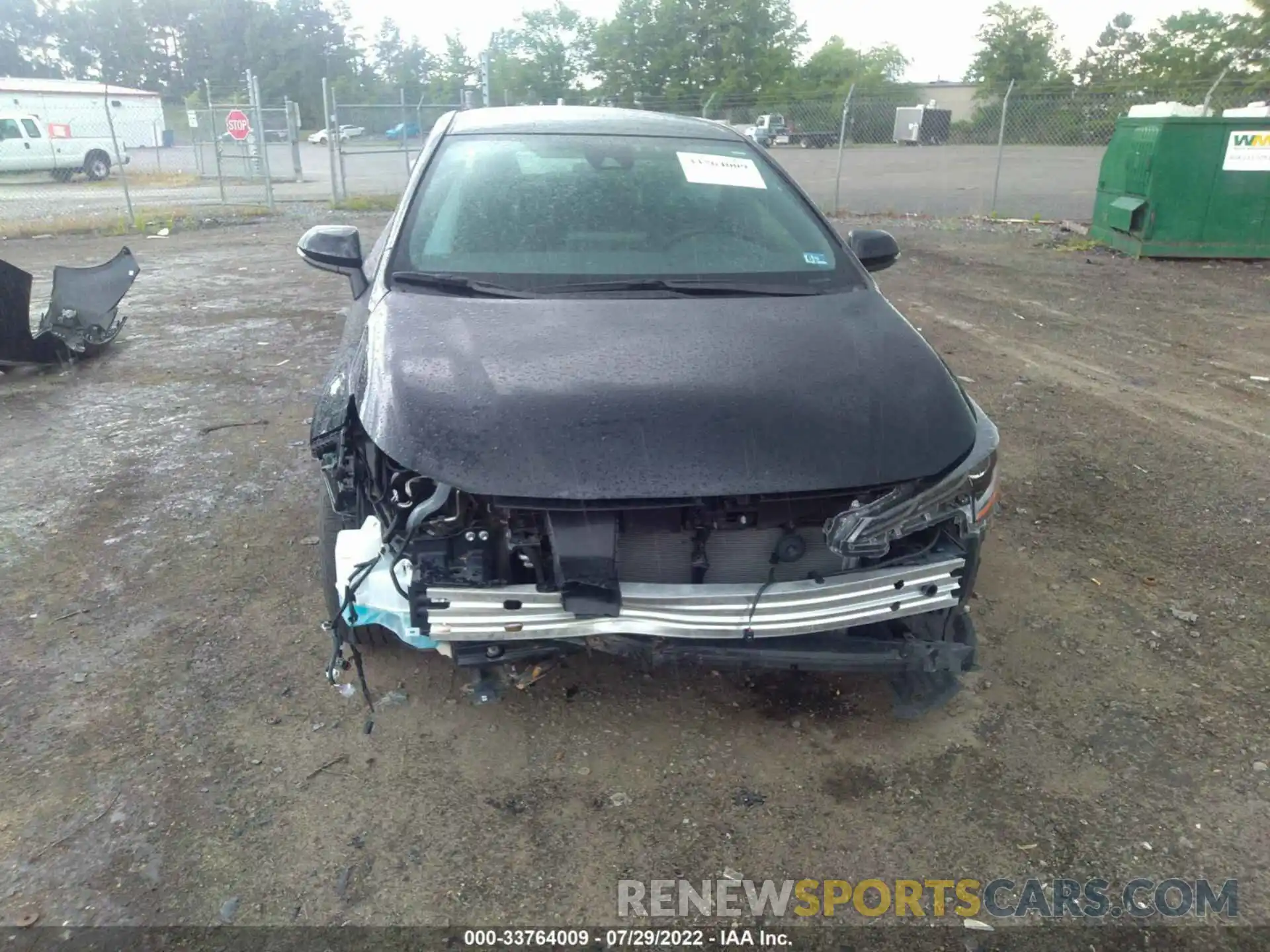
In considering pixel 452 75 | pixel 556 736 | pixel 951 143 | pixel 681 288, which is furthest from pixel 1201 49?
pixel 556 736

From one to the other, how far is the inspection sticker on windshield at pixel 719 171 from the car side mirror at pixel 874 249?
0.47m

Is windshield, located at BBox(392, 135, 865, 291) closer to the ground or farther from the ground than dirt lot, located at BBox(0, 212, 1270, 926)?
farther from the ground

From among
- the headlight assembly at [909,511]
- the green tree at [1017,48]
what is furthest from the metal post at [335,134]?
the green tree at [1017,48]

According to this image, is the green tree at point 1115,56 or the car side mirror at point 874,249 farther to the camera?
the green tree at point 1115,56

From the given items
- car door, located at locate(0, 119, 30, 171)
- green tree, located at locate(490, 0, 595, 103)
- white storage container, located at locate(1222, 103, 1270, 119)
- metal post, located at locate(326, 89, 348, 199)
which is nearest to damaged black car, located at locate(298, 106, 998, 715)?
white storage container, located at locate(1222, 103, 1270, 119)

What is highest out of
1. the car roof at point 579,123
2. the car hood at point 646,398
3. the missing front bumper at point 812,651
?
the car roof at point 579,123

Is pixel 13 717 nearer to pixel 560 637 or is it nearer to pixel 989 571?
pixel 560 637

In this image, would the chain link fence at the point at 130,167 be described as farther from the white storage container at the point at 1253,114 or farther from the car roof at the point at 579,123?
the white storage container at the point at 1253,114

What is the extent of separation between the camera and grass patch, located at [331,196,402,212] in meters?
15.7

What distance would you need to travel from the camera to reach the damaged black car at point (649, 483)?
2.29 metres

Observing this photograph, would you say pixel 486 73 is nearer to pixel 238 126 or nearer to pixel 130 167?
pixel 238 126

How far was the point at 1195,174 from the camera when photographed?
9.83 meters

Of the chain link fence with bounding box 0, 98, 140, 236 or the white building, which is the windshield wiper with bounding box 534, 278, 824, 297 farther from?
the white building

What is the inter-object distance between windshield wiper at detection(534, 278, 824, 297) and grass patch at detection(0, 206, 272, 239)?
12.5m
